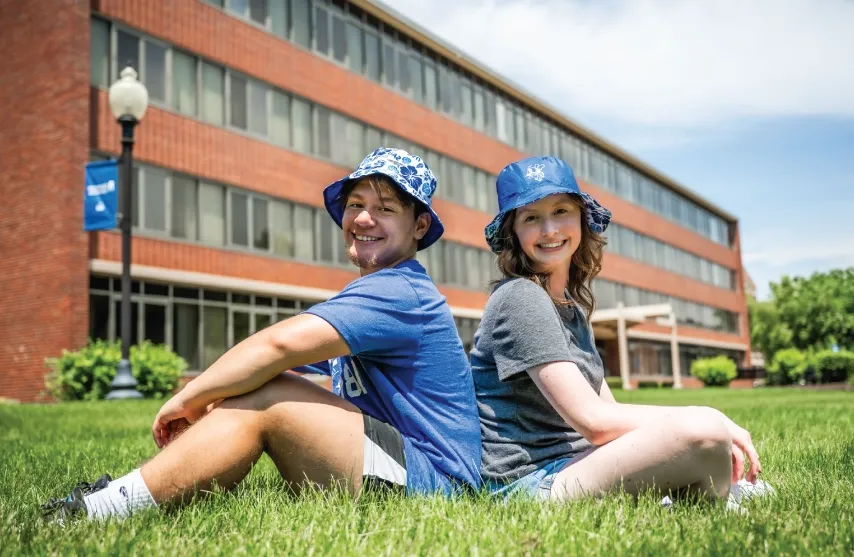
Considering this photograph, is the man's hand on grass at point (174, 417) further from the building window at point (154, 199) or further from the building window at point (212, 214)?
the building window at point (212, 214)

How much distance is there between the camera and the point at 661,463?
3.08 metres

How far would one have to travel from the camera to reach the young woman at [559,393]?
3.06 m

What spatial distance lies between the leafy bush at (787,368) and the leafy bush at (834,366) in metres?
3.27

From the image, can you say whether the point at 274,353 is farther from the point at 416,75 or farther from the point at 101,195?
the point at 416,75

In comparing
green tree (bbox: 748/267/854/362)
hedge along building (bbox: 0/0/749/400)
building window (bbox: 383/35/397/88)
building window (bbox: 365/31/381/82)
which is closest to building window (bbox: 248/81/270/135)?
hedge along building (bbox: 0/0/749/400)

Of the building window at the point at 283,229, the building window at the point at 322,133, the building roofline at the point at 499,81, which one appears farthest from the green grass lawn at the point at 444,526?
the building roofline at the point at 499,81

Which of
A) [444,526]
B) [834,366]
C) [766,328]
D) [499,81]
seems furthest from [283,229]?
[766,328]

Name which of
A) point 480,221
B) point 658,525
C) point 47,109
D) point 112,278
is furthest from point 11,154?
point 658,525

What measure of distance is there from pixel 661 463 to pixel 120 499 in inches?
72.6

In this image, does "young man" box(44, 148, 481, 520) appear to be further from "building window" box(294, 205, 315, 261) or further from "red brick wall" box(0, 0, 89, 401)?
"building window" box(294, 205, 315, 261)

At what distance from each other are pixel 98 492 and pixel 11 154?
19.0 meters

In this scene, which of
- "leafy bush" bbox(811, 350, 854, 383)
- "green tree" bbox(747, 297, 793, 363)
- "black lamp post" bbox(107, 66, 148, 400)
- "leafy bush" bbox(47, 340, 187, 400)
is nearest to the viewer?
"black lamp post" bbox(107, 66, 148, 400)

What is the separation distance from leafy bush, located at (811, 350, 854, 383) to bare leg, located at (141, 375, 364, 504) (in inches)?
1760

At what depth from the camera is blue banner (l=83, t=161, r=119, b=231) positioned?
15180 millimetres
